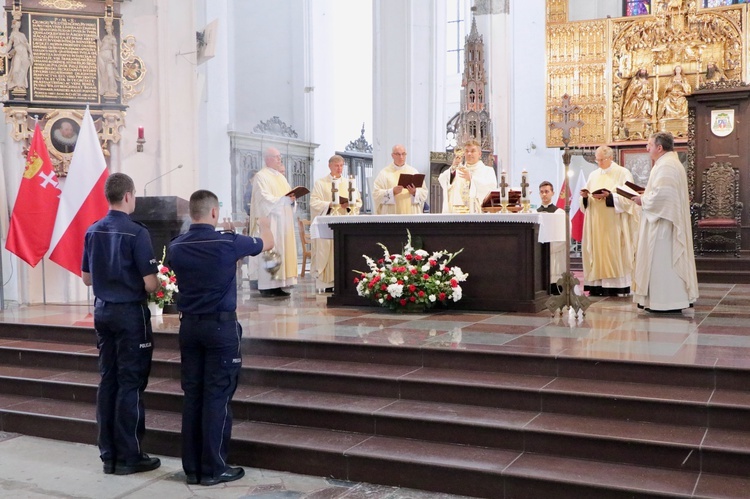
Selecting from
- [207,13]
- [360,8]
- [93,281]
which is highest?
[360,8]

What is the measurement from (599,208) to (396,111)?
596cm

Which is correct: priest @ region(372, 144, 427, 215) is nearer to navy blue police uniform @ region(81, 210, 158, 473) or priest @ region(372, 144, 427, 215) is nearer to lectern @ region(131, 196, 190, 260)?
lectern @ region(131, 196, 190, 260)

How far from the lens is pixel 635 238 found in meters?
9.98

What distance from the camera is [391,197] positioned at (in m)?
10.4

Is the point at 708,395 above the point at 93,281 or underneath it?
underneath

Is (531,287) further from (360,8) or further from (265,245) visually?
(360,8)

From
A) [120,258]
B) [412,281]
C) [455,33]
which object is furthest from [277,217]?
[455,33]

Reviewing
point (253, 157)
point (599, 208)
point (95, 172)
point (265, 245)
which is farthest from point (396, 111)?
point (265, 245)

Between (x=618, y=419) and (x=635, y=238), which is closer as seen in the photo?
(x=618, y=419)

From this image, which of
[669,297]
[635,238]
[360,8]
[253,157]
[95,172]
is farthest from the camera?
[360,8]

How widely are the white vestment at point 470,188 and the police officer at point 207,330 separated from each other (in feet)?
17.5

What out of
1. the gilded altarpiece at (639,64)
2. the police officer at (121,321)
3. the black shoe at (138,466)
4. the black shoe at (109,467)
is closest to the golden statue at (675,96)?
the gilded altarpiece at (639,64)

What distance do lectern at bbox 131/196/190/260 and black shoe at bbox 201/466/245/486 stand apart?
4.10 meters

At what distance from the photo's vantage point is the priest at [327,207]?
34.4ft
